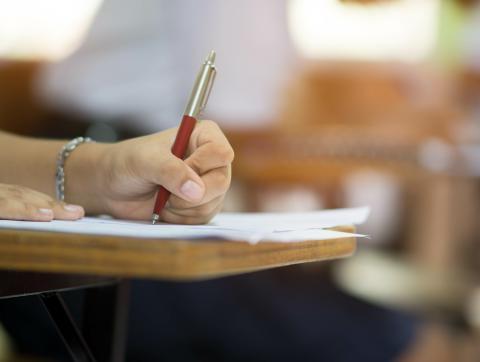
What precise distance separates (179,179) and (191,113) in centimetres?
7

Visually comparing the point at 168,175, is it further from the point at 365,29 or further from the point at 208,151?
the point at 365,29

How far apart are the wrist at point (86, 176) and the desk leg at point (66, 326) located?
9cm

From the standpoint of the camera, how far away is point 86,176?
0.66m

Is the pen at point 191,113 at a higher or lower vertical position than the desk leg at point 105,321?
higher

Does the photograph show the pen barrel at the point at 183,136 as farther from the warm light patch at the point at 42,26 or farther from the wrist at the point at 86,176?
the warm light patch at the point at 42,26

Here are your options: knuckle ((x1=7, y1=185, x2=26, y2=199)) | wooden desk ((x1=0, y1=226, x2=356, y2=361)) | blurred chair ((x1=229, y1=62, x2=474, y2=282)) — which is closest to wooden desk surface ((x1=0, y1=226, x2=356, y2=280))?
wooden desk ((x1=0, y1=226, x2=356, y2=361))

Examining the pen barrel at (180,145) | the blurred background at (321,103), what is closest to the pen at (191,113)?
the pen barrel at (180,145)

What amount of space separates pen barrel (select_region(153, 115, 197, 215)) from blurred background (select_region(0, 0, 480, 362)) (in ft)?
4.56

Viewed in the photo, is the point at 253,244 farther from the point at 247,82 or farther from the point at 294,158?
the point at 247,82

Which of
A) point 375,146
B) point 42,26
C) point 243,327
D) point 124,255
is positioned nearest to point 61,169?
point 124,255

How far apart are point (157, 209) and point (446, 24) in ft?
10.2

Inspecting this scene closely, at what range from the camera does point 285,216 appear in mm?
741

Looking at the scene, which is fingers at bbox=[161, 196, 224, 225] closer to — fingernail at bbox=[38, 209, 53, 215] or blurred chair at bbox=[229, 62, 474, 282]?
fingernail at bbox=[38, 209, 53, 215]

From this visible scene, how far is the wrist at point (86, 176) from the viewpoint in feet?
2.14
